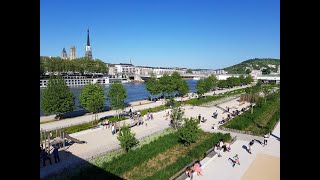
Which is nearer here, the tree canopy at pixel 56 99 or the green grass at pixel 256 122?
the green grass at pixel 256 122

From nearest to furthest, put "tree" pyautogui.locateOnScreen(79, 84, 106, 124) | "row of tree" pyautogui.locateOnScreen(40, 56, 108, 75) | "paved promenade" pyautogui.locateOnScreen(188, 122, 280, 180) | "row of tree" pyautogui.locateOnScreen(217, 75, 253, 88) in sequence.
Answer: "paved promenade" pyautogui.locateOnScreen(188, 122, 280, 180) → "tree" pyautogui.locateOnScreen(79, 84, 106, 124) → "row of tree" pyautogui.locateOnScreen(217, 75, 253, 88) → "row of tree" pyautogui.locateOnScreen(40, 56, 108, 75)

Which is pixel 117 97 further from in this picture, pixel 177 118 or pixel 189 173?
pixel 189 173

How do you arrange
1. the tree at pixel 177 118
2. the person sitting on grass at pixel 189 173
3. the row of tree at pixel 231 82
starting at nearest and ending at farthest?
1. the person sitting on grass at pixel 189 173
2. the tree at pixel 177 118
3. the row of tree at pixel 231 82

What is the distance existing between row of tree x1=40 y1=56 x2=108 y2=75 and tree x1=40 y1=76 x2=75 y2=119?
204 feet

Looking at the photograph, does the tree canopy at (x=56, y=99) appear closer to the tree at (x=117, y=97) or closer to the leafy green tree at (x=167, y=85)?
the tree at (x=117, y=97)

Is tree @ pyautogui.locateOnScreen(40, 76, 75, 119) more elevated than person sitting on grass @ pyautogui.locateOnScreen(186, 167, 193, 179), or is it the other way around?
tree @ pyautogui.locateOnScreen(40, 76, 75, 119)

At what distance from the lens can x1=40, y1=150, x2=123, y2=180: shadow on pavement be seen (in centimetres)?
1528

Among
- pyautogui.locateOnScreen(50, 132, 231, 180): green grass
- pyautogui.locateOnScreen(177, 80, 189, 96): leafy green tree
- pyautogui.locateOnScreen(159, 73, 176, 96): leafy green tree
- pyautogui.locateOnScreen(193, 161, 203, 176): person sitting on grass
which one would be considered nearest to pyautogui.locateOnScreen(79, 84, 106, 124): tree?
pyautogui.locateOnScreen(50, 132, 231, 180): green grass

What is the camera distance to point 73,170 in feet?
54.0

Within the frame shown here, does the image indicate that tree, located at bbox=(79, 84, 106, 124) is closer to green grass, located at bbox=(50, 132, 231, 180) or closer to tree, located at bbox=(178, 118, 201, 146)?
green grass, located at bbox=(50, 132, 231, 180)

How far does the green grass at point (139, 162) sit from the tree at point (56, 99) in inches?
635

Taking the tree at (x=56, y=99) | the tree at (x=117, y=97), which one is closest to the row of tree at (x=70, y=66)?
the tree at (x=117, y=97)

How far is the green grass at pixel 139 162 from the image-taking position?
15.4 metres

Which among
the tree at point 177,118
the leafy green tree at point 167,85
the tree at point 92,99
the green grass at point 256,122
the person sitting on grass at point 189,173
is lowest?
the person sitting on grass at point 189,173
